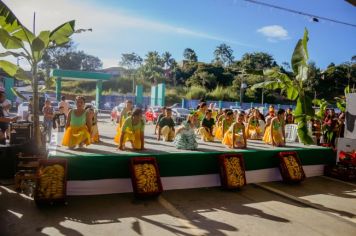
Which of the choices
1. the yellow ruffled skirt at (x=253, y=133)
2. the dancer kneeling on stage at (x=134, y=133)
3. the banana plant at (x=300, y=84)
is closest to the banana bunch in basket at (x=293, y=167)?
the banana plant at (x=300, y=84)

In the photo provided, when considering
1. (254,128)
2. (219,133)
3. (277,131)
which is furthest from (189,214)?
(254,128)

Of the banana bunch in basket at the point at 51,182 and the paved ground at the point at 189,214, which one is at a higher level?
the banana bunch in basket at the point at 51,182

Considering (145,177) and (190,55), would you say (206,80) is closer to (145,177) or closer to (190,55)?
(190,55)

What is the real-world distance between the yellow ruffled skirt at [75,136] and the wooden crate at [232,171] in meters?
3.07

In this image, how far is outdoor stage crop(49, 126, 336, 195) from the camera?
6395mm

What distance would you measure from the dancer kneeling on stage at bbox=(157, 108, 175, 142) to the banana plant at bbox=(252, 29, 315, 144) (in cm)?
347

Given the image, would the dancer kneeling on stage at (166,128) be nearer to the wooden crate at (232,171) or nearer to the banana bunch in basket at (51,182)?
the wooden crate at (232,171)

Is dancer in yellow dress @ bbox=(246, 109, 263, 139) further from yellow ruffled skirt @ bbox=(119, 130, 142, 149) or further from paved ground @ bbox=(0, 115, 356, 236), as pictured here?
yellow ruffled skirt @ bbox=(119, 130, 142, 149)

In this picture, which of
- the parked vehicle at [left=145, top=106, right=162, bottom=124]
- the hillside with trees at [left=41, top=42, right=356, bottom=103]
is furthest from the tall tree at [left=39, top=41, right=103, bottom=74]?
the parked vehicle at [left=145, top=106, right=162, bottom=124]

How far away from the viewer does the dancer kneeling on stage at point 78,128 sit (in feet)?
24.0

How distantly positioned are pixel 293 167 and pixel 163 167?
344cm

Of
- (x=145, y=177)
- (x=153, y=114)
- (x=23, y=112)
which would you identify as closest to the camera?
(x=145, y=177)

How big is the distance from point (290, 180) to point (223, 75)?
181 feet

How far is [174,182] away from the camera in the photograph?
7277 mm
